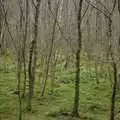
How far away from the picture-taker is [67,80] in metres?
22.3

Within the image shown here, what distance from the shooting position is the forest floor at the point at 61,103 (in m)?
12.1

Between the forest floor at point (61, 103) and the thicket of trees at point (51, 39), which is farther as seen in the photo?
the forest floor at point (61, 103)

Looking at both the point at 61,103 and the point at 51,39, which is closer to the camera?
the point at 61,103

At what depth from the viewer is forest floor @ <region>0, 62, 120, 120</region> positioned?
1215 cm

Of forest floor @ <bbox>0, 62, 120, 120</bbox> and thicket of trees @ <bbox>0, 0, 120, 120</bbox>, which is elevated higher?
thicket of trees @ <bbox>0, 0, 120, 120</bbox>

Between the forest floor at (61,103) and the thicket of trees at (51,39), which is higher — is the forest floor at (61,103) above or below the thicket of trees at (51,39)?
below

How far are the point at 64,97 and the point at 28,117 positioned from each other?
175 inches

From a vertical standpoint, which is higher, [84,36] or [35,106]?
[84,36]

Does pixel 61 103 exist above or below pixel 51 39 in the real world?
below

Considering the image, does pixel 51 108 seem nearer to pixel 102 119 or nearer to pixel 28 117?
pixel 28 117

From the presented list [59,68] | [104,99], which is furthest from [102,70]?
[104,99]

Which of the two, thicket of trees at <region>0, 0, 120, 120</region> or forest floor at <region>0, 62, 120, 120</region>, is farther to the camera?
forest floor at <region>0, 62, 120, 120</region>

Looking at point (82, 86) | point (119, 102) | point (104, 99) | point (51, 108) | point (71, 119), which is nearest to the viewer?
point (71, 119)

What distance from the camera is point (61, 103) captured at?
1456 centimetres
